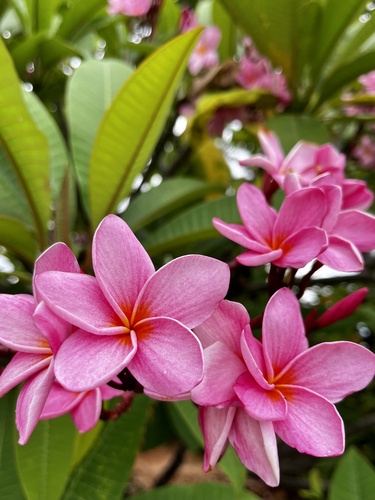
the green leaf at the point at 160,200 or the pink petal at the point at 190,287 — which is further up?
the pink petal at the point at 190,287

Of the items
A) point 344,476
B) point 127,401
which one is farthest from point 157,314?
point 344,476

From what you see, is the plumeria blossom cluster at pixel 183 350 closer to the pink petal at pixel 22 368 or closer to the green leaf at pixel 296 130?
the pink petal at pixel 22 368

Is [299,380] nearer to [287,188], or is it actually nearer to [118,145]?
[287,188]

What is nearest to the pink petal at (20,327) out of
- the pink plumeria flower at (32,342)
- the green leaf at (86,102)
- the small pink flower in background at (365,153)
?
the pink plumeria flower at (32,342)

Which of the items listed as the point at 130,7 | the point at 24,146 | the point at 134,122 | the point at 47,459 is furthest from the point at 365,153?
the point at 47,459

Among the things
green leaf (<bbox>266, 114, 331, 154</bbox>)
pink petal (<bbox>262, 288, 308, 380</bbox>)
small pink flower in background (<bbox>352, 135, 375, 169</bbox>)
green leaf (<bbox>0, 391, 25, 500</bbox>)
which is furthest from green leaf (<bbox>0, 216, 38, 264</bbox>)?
small pink flower in background (<bbox>352, 135, 375, 169</bbox>)

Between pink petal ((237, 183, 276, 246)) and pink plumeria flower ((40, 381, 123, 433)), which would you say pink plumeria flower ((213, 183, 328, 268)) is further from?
pink plumeria flower ((40, 381, 123, 433))
